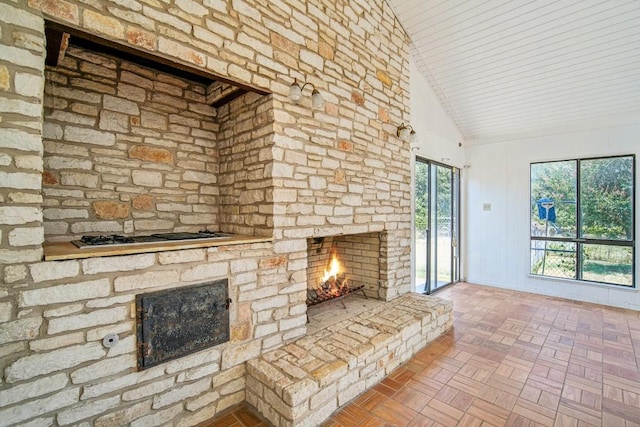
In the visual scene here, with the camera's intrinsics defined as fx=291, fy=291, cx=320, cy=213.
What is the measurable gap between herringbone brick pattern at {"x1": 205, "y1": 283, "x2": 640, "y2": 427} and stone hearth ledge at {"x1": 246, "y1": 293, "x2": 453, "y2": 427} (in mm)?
125

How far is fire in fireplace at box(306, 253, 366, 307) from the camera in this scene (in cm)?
331

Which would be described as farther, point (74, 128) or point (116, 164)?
point (116, 164)

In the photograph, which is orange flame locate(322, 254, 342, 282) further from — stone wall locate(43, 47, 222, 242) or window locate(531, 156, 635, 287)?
window locate(531, 156, 635, 287)

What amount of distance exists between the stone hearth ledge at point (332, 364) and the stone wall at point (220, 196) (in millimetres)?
200

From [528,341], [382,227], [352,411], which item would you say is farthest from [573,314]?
[352,411]

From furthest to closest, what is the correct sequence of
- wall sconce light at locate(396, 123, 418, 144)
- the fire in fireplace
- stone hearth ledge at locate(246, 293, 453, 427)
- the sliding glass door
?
the sliding glass door < wall sconce light at locate(396, 123, 418, 144) < the fire in fireplace < stone hearth ledge at locate(246, 293, 453, 427)

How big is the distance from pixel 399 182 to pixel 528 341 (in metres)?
2.36

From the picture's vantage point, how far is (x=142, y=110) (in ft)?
8.12

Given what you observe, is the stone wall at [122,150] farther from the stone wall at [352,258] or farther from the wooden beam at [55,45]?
the stone wall at [352,258]

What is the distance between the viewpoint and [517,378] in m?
2.59

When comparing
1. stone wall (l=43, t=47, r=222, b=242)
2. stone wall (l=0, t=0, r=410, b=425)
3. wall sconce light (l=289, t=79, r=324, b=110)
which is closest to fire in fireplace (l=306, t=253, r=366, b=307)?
stone wall (l=0, t=0, r=410, b=425)

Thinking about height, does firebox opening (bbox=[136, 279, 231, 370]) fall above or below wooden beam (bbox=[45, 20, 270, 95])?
below

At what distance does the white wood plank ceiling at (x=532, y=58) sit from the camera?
332cm

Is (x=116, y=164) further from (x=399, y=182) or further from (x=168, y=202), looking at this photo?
(x=399, y=182)
